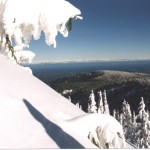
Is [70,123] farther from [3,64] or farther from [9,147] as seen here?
[3,64]

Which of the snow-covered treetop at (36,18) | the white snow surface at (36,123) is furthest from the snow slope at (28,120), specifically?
the snow-covered treetop at (36,18)

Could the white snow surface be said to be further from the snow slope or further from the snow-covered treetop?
the snow-covered treetop

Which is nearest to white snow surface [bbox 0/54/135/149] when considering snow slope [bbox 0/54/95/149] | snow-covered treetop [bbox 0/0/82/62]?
snow slope [bbox 0/54/95/149]

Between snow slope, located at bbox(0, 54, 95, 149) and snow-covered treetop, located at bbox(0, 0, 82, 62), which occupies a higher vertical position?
snow-covered treetop, located at bbox(0, 0, 82, 62)

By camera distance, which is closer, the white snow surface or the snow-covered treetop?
the snow-covered treetop

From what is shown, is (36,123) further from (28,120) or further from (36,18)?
(36,18)

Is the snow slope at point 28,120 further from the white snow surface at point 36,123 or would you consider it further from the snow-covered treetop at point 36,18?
the snow-covered treetop at point 36,18

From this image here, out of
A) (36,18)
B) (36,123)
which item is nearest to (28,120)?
(36,123)
